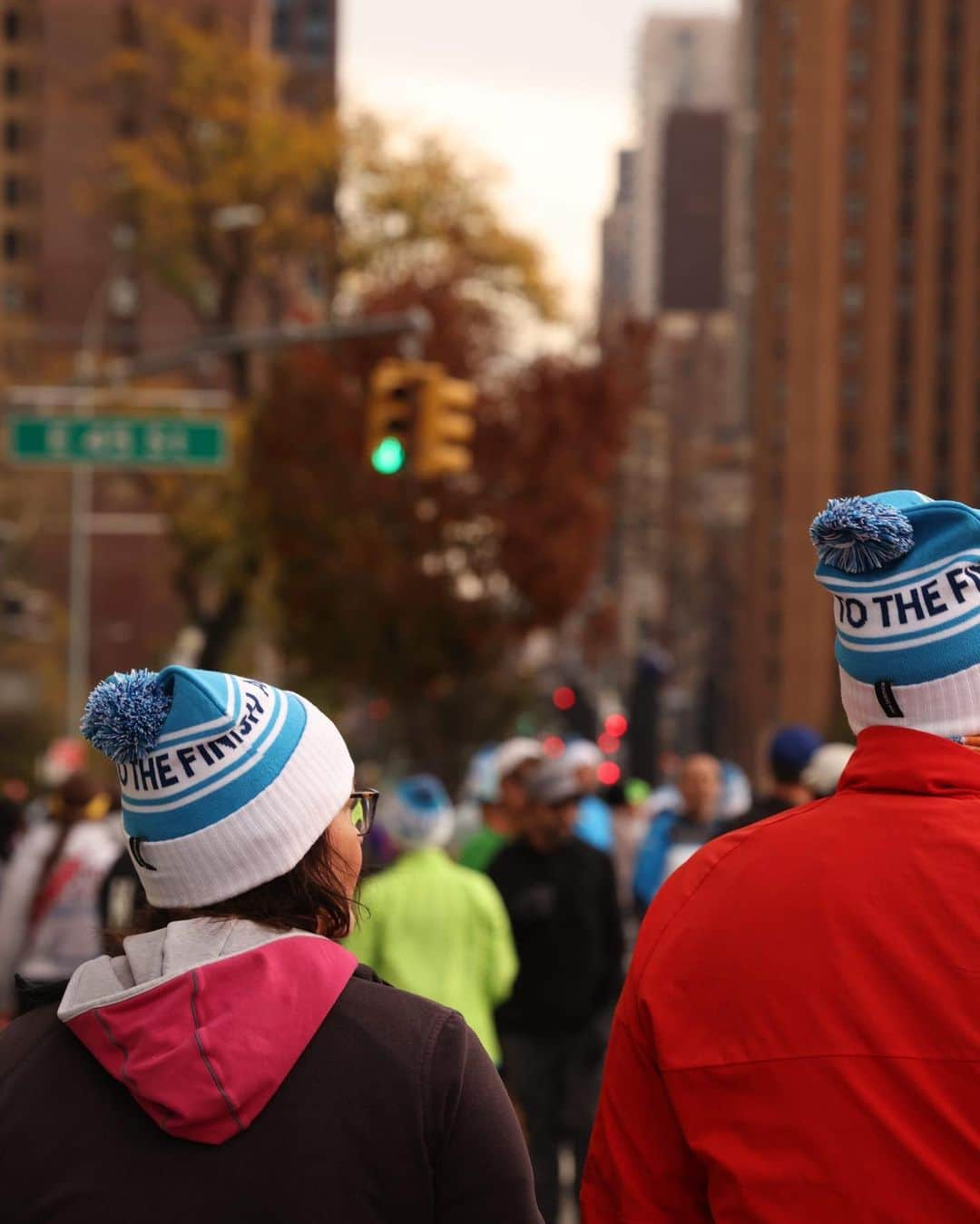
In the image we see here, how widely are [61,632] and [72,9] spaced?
42504mm

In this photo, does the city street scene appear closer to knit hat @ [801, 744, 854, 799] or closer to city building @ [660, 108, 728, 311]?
knit hat @ [801, 744, 854, 799]

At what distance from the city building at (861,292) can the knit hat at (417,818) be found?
89.1 m

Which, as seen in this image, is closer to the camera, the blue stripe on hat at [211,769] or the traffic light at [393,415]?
the blue stripe on hat at [211,769]

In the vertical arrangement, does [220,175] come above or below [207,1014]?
above

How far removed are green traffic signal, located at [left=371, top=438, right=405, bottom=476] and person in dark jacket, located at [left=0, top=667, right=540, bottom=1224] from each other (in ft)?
47.4

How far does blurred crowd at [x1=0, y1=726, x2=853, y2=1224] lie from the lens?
7.46 metres

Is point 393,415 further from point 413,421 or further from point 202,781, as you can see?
→ point 202,781

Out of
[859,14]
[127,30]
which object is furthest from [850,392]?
[127,30]

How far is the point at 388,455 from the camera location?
17.3 meters

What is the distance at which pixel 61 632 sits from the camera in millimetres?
66688

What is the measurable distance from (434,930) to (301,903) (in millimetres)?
4746

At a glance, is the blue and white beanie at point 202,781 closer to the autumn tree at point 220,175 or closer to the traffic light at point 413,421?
the traffic light at point 413,421

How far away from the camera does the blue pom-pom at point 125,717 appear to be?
2740 mm

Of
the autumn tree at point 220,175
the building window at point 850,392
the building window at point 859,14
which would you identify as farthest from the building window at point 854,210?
the autumn tree at point 220,175
